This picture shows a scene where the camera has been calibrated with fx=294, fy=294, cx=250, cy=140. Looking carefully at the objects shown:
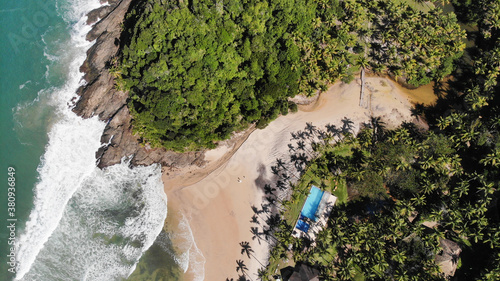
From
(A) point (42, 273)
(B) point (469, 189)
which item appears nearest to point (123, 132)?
(A) point (42, 273)

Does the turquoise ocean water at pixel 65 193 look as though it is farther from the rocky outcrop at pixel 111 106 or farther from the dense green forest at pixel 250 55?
the dense green forest at pixel 250 55

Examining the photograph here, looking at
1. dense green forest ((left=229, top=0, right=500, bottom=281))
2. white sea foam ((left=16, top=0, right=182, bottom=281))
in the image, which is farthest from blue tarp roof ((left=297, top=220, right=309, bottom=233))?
white sea foam ((left=16, top=0, right=182, bottom=281))

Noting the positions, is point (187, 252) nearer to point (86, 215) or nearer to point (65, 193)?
point (86, 215)

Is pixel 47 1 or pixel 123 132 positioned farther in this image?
pixel 47 1

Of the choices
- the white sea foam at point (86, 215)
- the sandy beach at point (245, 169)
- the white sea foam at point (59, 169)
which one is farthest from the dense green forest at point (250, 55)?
the white sea foam at point (59, 169)

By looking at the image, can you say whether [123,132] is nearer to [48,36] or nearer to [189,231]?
[189,231]

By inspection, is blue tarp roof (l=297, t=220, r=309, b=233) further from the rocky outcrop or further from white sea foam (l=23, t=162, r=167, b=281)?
white sea foam (l=23, t=162, r=167, b=281)
